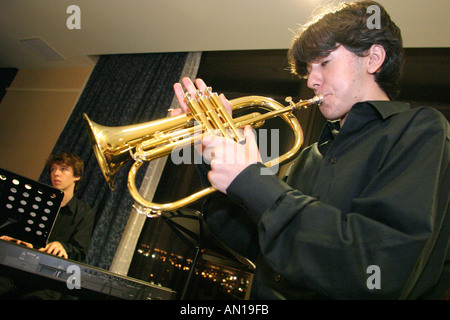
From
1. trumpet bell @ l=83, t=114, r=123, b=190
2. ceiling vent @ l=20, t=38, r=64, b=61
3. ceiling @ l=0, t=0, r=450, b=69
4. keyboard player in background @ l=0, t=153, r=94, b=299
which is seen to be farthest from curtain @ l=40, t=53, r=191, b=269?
trumpet bell @ l=83, t=114, r=123, b=190

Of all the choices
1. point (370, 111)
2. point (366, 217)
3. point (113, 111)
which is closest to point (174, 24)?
point (113, 111)

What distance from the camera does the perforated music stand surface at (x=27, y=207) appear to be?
58.4 inches

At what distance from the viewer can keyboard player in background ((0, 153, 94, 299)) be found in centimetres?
189

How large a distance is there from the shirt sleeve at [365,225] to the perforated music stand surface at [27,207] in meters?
1.19

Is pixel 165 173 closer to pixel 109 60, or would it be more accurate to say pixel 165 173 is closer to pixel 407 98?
pixel 109 60

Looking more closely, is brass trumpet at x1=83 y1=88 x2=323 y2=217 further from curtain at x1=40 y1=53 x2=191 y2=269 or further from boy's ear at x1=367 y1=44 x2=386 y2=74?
curtain at x1=40 y1=53 x2=191 y2=269

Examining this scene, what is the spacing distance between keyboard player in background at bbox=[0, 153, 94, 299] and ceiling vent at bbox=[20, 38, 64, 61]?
7.17 ft

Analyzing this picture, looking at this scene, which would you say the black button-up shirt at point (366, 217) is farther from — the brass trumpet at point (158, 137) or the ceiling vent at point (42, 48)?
the ceiling vent at point (42, 48)

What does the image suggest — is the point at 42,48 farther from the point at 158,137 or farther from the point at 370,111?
the point at 370,111

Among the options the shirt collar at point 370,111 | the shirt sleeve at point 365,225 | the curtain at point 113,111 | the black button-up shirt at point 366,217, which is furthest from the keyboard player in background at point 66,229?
the shirt collar at point 370,111

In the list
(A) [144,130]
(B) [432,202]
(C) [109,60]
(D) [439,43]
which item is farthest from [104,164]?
(C) [109,60]

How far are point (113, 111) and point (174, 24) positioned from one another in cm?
124

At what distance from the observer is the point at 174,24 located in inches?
123
